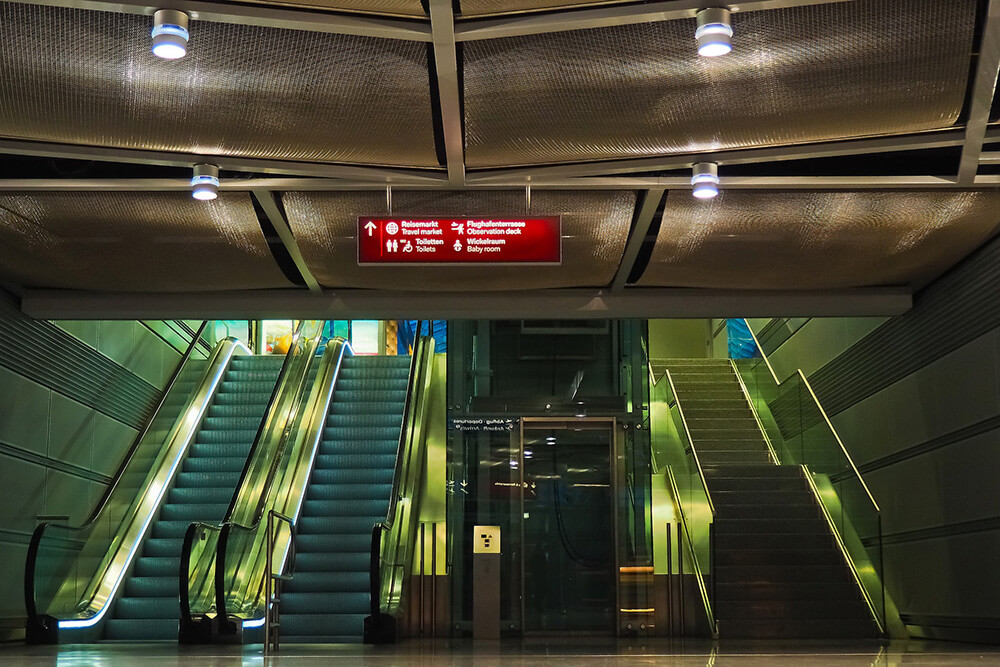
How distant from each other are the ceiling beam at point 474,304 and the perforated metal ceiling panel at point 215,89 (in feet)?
9.25

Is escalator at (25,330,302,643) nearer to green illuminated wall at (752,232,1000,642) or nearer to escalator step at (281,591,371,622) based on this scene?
escalator step at (281,591,371,622)

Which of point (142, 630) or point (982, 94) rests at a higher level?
point (982, 94)

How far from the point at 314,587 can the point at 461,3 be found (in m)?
7.35

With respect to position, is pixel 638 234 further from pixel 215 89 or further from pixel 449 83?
pixel 215 89

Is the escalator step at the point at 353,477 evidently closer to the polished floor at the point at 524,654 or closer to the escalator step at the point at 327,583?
the escalator step at the point at 327,583

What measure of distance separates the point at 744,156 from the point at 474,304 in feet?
10.9

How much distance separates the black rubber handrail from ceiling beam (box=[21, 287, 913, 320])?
75.7 inches

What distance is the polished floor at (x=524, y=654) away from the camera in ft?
21.7

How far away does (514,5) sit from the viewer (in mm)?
5102

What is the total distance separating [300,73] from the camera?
5691 millimetres

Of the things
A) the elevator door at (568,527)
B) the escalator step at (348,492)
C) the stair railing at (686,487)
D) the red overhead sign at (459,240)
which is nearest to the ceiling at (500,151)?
the red overhead sign at (459,240)

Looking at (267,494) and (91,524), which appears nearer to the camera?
(91,524)

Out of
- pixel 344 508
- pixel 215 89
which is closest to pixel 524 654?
pixel 215 89

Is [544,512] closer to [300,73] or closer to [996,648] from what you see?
[996,648]
